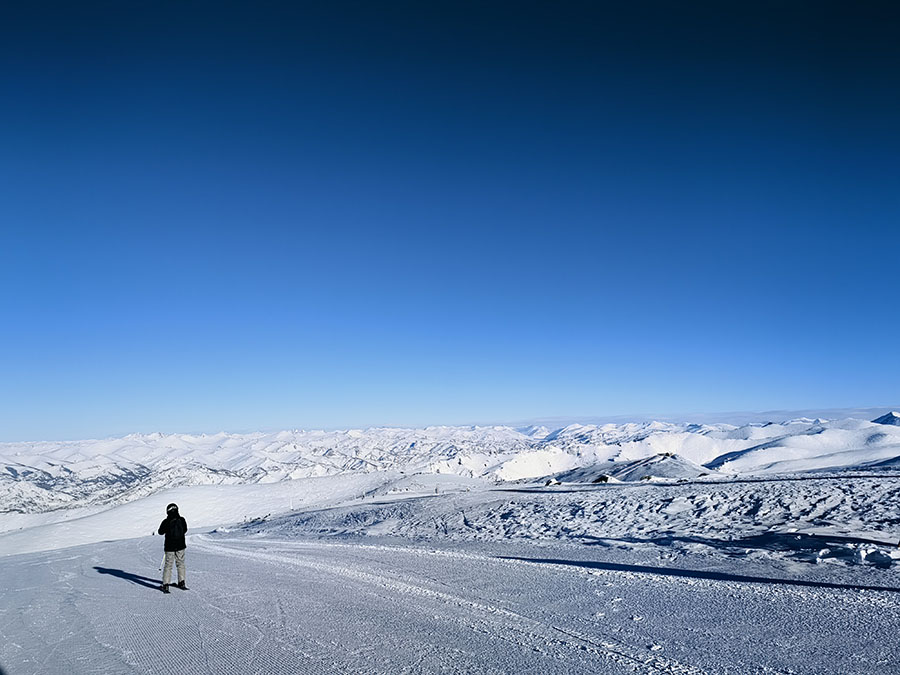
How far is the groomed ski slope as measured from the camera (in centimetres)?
622

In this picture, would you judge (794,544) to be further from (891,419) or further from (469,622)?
(891,419)

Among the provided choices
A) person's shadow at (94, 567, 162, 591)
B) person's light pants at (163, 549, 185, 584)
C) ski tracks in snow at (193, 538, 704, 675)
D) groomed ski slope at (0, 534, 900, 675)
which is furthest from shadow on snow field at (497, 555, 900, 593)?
person's shadow at (94, 567, 162, 591)

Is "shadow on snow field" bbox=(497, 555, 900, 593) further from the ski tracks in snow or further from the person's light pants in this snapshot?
the person's light pants

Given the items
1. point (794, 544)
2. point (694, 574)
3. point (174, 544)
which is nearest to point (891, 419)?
point (794, 544)

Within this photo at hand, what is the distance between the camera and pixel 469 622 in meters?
7.80

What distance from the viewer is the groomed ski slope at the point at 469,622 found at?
6223 millimetres

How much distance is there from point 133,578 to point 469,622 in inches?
419

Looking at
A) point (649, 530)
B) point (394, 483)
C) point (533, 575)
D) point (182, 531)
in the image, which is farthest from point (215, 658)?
point (394, 483)

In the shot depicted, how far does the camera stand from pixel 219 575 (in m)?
13.2

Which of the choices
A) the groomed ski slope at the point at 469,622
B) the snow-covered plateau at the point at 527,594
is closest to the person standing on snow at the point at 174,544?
the groomed ski slope at the point at 469,622

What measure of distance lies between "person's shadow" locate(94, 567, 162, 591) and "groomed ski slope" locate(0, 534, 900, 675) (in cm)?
15

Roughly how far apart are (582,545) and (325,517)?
17122 mm

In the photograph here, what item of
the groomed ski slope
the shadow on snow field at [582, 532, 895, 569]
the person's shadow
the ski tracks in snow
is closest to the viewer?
the ski tracks in snow

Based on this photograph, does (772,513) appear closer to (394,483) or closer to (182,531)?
(182,531)
